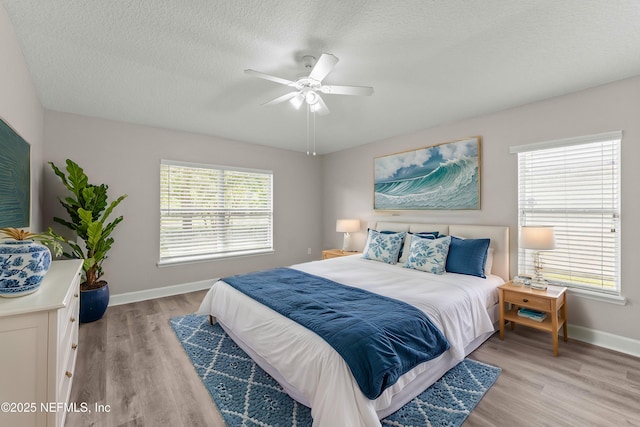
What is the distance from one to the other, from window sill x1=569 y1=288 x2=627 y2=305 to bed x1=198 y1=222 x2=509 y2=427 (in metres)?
0.62

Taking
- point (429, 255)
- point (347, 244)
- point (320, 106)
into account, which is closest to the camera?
point (320, 106)

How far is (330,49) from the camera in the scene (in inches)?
83.7

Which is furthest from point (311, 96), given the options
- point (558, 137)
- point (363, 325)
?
point (558, 137)

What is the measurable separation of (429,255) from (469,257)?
416 mm

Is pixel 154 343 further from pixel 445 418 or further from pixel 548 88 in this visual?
pixel 548 88

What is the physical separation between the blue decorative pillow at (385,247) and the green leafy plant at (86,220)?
333 centimetres

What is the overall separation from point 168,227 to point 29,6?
299cm

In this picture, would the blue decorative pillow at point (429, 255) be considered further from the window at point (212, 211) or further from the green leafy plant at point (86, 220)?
the green leafy plant at point (86, 220)

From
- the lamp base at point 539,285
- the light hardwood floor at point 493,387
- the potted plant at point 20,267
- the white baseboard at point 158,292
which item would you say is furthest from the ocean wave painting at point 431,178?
the potted plant at point 20,267

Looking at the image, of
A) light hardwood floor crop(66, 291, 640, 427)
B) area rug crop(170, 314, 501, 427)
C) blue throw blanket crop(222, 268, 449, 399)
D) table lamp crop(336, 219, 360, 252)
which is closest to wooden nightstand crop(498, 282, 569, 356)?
light hardwood floor crop(66, 291, 640, 427)

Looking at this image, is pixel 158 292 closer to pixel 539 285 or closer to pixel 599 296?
pixel 539 285

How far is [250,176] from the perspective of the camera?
5.06 metres

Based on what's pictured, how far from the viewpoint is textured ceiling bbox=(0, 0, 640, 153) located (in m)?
1.74

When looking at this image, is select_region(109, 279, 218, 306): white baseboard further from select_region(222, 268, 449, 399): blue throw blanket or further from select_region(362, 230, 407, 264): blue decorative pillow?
select_region(362, 230, 407, 264): blue decorative pillow
